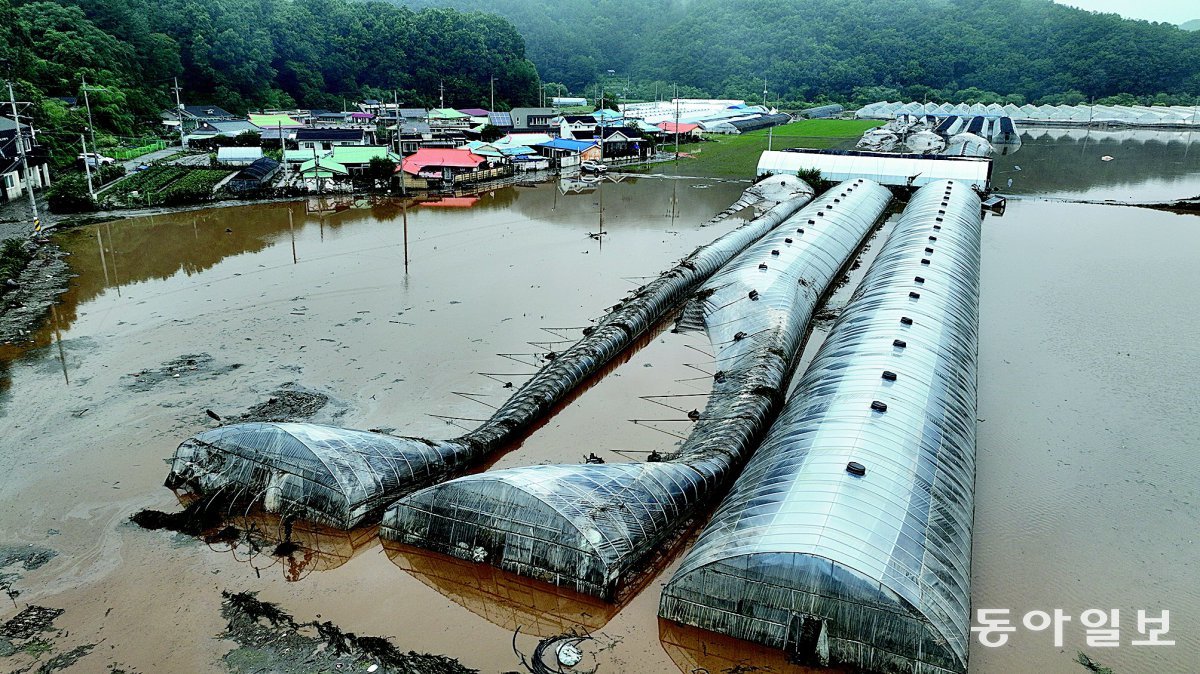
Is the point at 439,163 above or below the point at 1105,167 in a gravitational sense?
above

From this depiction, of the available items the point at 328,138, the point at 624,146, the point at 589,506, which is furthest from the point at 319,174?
the point at 589,506

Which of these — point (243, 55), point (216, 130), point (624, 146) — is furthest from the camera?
point (243, 55)

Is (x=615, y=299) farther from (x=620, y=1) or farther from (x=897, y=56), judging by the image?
(x=620, y=1)

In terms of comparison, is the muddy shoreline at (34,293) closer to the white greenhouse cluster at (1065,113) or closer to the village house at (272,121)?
the village house at (272,121)

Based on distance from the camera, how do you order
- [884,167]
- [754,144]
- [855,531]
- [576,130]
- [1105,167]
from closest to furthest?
[855,531]
[884,167]
[1105,167]
[576,130]
[754,144]

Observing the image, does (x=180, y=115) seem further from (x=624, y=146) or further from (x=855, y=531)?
(x=855, y=531)

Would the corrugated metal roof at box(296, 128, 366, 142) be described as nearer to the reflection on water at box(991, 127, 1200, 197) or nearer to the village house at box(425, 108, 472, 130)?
the village house at box(425, 108, 472, 130)
